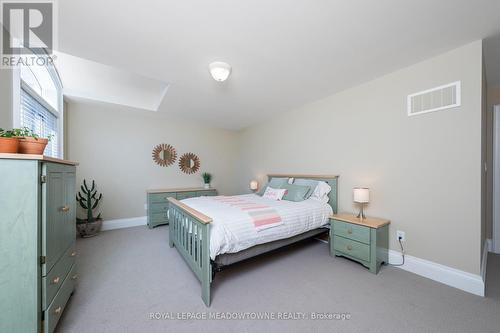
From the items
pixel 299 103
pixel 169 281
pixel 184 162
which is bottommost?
pixel 169 281

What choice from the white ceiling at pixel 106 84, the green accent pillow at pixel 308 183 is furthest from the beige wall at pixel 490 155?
the white ceiling at pixel 106 84

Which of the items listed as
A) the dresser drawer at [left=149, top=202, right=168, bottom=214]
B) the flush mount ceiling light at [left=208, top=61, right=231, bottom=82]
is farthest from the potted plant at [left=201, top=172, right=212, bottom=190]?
the flush mount ceiling light at [left=208, top=61, right=231, bottom=82]

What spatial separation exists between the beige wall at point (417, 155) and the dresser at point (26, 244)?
334 cm

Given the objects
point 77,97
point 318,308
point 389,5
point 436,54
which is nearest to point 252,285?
point 318,308

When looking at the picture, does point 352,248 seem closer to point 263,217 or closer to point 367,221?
point 367,221

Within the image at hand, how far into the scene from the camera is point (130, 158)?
13.6ft

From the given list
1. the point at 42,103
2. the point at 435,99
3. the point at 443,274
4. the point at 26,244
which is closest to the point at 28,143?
the point at 26,244

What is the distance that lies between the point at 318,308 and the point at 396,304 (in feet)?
2.38

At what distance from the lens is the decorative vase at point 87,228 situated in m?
3.38

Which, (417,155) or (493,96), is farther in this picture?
(493,96)

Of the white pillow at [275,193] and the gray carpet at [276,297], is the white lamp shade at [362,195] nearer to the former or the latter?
the gray carpet at [276,297]

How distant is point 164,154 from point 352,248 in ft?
13.8

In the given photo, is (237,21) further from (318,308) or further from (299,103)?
(318,308)

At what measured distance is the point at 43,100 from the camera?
8.18 feet
